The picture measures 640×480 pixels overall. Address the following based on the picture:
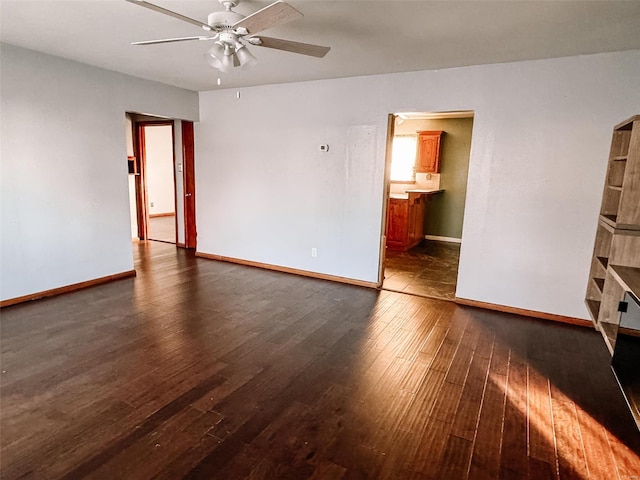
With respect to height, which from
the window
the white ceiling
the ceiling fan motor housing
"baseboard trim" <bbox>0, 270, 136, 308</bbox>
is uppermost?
the white ceiling

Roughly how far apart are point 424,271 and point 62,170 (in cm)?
465

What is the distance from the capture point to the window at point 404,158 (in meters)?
7.73

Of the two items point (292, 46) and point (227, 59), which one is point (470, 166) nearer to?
point (292, 46)

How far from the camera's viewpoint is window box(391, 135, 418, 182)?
25.4 ft

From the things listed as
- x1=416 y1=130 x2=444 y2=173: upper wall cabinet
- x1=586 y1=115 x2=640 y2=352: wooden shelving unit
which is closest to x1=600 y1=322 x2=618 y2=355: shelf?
x1=586 y1=115 x2=640 y2=352: wooden shelving unit

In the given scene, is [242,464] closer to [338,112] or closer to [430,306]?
[430,306]

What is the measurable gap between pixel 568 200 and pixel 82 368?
4.35m

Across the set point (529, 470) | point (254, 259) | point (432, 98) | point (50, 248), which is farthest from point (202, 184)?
point (529, 470)

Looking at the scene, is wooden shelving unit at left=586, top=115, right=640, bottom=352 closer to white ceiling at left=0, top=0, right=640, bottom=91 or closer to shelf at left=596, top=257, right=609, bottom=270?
shelf at left=596, top=257, right=609, bottom=270

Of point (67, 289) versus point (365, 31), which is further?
point (67, 289)

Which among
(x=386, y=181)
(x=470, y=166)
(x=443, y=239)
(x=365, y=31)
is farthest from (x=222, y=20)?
(x=443, y=239)

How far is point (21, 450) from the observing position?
6.07ft

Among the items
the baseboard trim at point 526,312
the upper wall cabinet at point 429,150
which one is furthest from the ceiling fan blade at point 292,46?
the upper wall cabinet at point 429,150

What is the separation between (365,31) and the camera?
2920mm
